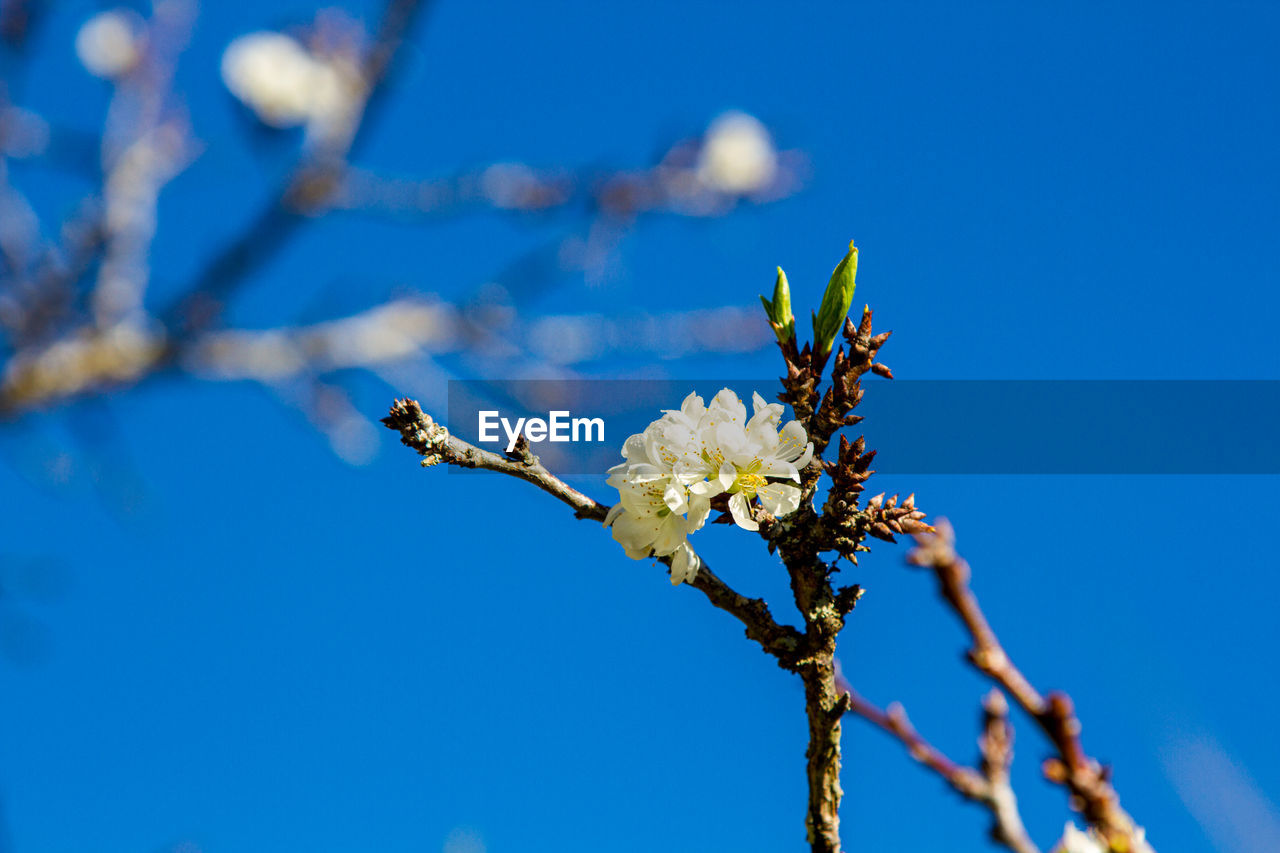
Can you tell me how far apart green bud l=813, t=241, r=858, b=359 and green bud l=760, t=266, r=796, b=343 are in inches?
1.2

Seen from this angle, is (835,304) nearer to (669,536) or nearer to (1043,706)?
(669,536)

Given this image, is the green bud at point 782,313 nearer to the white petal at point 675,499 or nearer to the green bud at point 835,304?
the green bud at point 835,304

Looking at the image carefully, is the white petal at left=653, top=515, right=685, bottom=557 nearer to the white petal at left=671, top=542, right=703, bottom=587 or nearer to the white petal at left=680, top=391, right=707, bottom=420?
the white petal at left=671, top=542, right=703, bottom=587

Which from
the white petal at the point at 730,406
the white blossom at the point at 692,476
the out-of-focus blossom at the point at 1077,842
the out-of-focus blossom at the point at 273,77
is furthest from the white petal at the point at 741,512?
the out-of-focus blossom at the point at 273,77

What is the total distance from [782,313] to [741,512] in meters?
0.25

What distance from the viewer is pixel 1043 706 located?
49cm

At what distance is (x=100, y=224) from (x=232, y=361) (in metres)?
0.36

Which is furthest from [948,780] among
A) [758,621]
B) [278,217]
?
[278,217]

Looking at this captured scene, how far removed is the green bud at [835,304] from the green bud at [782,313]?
0.10 ft

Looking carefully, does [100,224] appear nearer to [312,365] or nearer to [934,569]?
[312,365]

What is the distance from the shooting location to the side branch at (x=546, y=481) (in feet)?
3.13

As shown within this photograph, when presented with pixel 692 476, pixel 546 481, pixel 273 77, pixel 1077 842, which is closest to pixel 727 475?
pixel 692 476

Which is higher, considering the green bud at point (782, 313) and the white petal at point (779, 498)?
the green bud at point (782, 313)

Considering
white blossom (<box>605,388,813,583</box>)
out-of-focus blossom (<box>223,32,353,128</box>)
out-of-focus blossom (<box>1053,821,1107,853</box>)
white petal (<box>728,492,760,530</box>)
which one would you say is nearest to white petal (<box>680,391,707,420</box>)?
white blossom (<box>605,388,813,583</box>)
